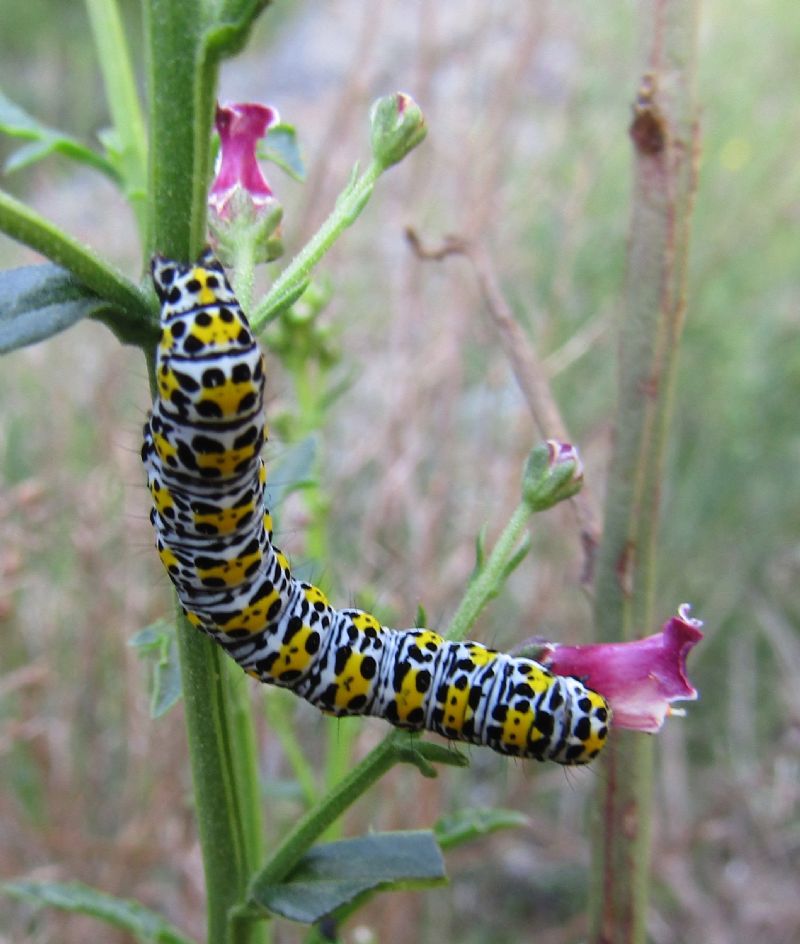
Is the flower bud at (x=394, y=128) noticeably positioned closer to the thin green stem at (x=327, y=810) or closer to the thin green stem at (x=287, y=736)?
the thin green stem at (x=327, y=810)

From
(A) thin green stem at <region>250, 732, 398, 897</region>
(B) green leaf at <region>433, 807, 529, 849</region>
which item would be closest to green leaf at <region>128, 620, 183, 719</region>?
(A) thin green stem at <region>250, 732, 398, 897</region>

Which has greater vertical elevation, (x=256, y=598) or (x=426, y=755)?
(x=256, y=598)

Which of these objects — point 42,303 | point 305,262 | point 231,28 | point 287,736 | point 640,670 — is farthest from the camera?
point 287,736

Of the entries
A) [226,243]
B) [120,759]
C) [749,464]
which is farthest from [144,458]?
[749,464]

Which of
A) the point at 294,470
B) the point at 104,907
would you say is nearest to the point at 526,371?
the point at 294,470

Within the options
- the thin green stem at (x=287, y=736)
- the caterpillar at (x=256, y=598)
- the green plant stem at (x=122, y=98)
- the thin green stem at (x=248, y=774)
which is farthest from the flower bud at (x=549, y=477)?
the thin green stem at (x=287, y=736)

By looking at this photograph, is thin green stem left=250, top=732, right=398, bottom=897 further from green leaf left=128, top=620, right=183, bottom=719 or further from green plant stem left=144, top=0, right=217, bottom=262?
green plant stem left=144, top=0, right=217, bottom=262

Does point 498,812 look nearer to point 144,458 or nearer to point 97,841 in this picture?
point 144,458

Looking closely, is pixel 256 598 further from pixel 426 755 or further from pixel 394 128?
pixel 394 128
